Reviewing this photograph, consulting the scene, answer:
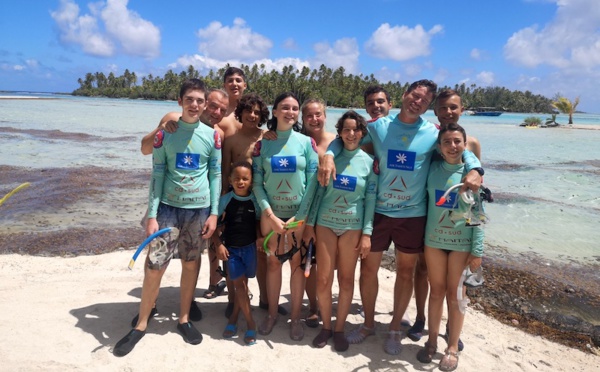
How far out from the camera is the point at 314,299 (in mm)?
4645

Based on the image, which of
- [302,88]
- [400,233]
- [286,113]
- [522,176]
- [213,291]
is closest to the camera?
[400,233]

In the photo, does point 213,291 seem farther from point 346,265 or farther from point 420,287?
point 420,287

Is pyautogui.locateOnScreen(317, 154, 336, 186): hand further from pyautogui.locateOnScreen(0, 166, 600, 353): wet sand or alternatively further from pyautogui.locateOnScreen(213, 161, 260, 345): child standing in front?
pyautogui.locateOnScreen(0, 166, 600, 353): wet sand

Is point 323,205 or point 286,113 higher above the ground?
point 286,113

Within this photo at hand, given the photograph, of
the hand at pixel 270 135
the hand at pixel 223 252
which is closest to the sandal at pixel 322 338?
the hand at pixel 223 252

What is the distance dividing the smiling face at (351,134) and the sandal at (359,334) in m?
1.92

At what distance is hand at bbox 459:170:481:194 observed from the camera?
136 inches

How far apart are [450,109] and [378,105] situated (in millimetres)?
862

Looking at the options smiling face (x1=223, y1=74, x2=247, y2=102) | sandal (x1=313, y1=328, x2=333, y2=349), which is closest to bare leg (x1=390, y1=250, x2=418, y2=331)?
sandal (x1=313, y1=328, x2=333, y2=349)

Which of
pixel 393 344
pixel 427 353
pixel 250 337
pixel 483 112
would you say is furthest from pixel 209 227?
pixel 483 112

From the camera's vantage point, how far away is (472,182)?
3455 millimetres

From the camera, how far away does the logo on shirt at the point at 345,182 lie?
3.82m

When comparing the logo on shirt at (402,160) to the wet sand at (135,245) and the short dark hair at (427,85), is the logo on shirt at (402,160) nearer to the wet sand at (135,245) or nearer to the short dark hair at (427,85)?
the short dark hair at (427,85)

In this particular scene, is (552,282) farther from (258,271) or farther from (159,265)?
(159,265)
